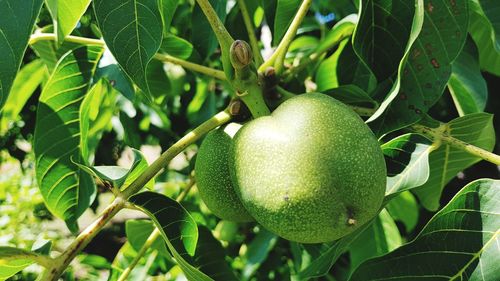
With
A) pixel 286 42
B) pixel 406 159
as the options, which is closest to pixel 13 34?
pixel 286 42

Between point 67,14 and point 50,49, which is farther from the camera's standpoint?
point 50,49

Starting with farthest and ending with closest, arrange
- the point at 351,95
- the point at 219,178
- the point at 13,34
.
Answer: the point at 351,95 → the point at 219,178 → the point at 13,34

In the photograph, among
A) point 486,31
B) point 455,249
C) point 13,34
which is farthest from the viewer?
point 486,31

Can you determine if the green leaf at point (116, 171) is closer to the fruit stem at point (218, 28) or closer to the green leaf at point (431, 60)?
the fruit stem at point (218, 28)

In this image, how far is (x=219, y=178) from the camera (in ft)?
3.38

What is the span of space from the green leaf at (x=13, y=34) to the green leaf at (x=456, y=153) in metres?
0.77

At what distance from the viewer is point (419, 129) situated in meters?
1.10

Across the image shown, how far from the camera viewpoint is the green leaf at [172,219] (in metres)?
1.01

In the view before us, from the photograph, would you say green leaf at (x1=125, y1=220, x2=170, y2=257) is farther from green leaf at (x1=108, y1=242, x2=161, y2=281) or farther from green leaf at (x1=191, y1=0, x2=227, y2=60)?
green leaf at (x1=191, y1=0, x2=227, y2=60)

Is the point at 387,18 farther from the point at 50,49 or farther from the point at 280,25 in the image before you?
the point at 50,49

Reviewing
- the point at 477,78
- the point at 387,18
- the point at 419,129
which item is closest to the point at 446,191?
the point at 477,78

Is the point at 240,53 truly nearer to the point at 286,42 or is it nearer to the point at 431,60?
the point at 286,42

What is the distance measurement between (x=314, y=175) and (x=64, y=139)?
0.79 metres

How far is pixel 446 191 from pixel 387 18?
1.46 meters
